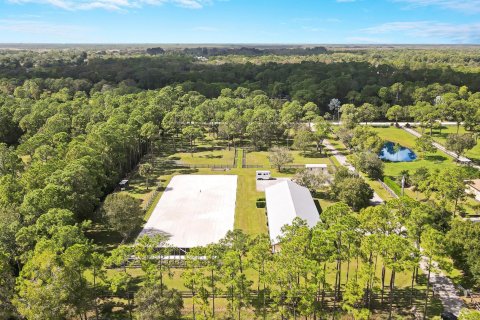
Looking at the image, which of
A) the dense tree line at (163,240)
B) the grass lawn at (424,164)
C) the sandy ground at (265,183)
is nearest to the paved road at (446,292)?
the dense tree line at (163,240)

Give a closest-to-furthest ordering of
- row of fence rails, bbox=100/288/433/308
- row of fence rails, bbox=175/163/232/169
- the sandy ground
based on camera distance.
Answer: row of fence rails, bbox=100/288/433/308 < the sandy ground < row of fence rails, bbox=175/163/232/169

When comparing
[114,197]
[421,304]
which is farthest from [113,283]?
[421,304]

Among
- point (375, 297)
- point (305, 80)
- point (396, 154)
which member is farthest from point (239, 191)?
point (305, 80)

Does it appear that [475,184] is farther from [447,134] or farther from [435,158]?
[447,134]

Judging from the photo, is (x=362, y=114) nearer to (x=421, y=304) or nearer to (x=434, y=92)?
(x=434, y=92)

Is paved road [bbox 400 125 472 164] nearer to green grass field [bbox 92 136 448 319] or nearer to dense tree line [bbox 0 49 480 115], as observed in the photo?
dense tree line [bbox 0 49 480 115]

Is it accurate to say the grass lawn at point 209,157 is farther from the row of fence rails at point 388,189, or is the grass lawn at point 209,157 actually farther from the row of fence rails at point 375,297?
the row of fence rails at point 375,297

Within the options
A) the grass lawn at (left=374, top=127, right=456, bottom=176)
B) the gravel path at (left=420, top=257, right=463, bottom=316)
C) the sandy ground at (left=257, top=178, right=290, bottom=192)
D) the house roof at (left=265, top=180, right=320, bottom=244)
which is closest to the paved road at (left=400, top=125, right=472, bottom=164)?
the grass lawn at (left=374, top=127, right=456, bottom=176)

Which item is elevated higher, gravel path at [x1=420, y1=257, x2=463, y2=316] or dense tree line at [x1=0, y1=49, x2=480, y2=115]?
dense tree line at [x1=0, y1=49, x2=480, y2=115]
